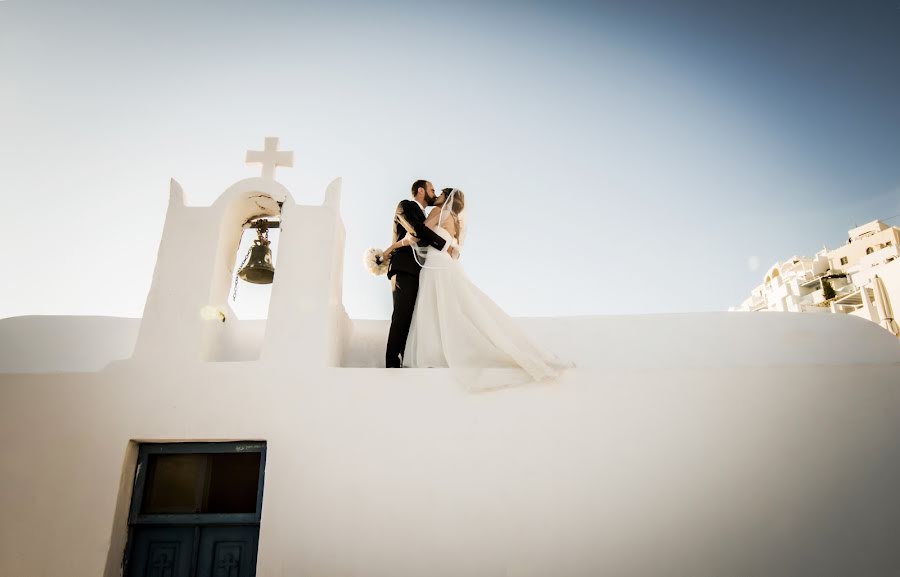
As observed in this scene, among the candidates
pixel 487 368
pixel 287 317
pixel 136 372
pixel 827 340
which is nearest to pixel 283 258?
pixel 287 317

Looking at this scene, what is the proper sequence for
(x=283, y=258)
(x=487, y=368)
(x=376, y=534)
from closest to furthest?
1. (x=376, y=534)
2. (x=487, y=368)
3. (x=283, y=258)

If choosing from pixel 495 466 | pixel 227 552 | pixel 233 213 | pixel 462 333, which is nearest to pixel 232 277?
pixel 233 213

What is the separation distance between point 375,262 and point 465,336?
129cm

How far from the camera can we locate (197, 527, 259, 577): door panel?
3.69 meters

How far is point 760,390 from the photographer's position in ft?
13.8

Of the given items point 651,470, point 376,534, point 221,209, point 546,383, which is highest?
point 221,209

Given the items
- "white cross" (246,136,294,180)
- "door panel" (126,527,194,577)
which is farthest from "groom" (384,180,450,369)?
"door panel" (126,527,194,577)

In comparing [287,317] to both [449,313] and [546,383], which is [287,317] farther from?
[546,383]

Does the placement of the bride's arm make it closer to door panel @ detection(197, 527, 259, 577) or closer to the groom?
the groom

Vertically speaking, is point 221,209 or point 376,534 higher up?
point 221,209

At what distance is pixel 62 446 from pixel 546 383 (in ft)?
11.7

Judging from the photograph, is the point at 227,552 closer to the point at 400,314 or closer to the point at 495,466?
the point at 495,466

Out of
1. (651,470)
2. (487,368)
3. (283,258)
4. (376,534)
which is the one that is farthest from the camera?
(283,258)

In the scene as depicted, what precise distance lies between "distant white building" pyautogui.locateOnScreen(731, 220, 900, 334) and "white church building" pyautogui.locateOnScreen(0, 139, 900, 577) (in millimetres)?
30713
